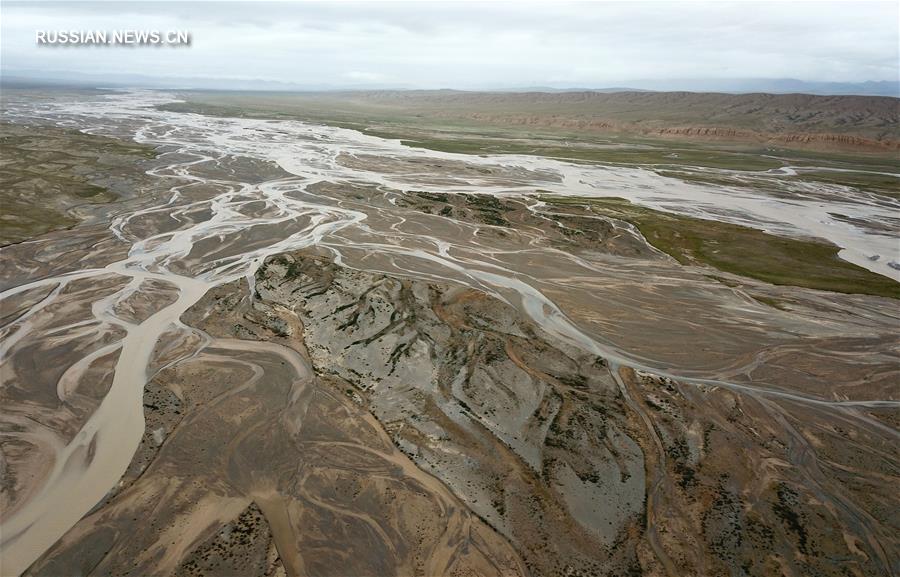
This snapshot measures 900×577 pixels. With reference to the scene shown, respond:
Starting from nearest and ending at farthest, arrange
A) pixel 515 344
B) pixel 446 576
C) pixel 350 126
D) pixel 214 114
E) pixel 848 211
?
1. pixel 446 576
2. pixel 515 344
3. pixel 848 211
4. pixel 350 126
5. pixel 214 114

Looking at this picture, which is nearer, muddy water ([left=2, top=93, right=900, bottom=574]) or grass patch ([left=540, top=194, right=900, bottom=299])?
muddy water ([left=2, top=93, right=900, bottom=574])

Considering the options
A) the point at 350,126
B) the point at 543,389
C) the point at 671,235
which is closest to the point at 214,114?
the point at 350,126

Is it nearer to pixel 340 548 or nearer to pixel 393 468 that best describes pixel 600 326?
pixel 393 468

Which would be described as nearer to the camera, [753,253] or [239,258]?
[239,258]

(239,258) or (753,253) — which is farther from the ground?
(753,253)
